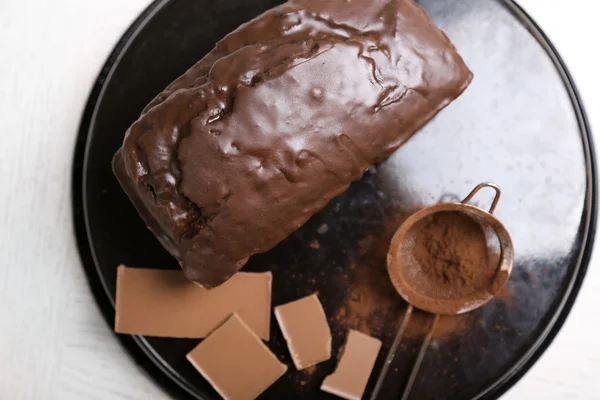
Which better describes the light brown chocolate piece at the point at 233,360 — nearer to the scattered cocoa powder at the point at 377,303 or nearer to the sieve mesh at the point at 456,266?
the scattered cocoa powder at the point at 377,303

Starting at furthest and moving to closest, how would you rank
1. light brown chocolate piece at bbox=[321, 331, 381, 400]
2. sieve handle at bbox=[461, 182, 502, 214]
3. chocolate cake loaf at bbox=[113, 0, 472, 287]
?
1. light brown chocolate piece at bbox=[321, 331, 381, 400]
2. sieve handle at bbox=[461, 182, 502, 214]
3. chocolate cake loaf at bbox=[113, 0, 472, 287]

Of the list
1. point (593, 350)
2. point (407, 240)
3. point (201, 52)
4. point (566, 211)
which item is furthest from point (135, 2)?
point (593, 350)

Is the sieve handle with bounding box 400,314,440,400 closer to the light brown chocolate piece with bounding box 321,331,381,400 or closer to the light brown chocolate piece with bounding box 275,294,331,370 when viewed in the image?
the light brown chocolate piece with bounding box 321,331,381,400

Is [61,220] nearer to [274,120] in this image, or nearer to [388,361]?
[274,120]

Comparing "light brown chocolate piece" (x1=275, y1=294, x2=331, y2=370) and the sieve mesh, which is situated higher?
the sieve mesh

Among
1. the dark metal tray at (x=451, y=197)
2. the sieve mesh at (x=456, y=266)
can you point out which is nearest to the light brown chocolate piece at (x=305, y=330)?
the dark metal tray at (x=451, y=197)

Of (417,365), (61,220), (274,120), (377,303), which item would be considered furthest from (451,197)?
(61,220)

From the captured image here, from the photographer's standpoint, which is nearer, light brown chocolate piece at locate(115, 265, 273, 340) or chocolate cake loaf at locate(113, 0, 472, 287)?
chocolate cake loaf at locate(113, 0, 472, 287)

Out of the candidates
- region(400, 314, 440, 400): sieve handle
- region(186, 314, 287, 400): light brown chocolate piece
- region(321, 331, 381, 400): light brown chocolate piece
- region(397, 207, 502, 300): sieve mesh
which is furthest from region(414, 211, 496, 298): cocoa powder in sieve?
region(186, 314, 287, 400): light brown chocolate piece
